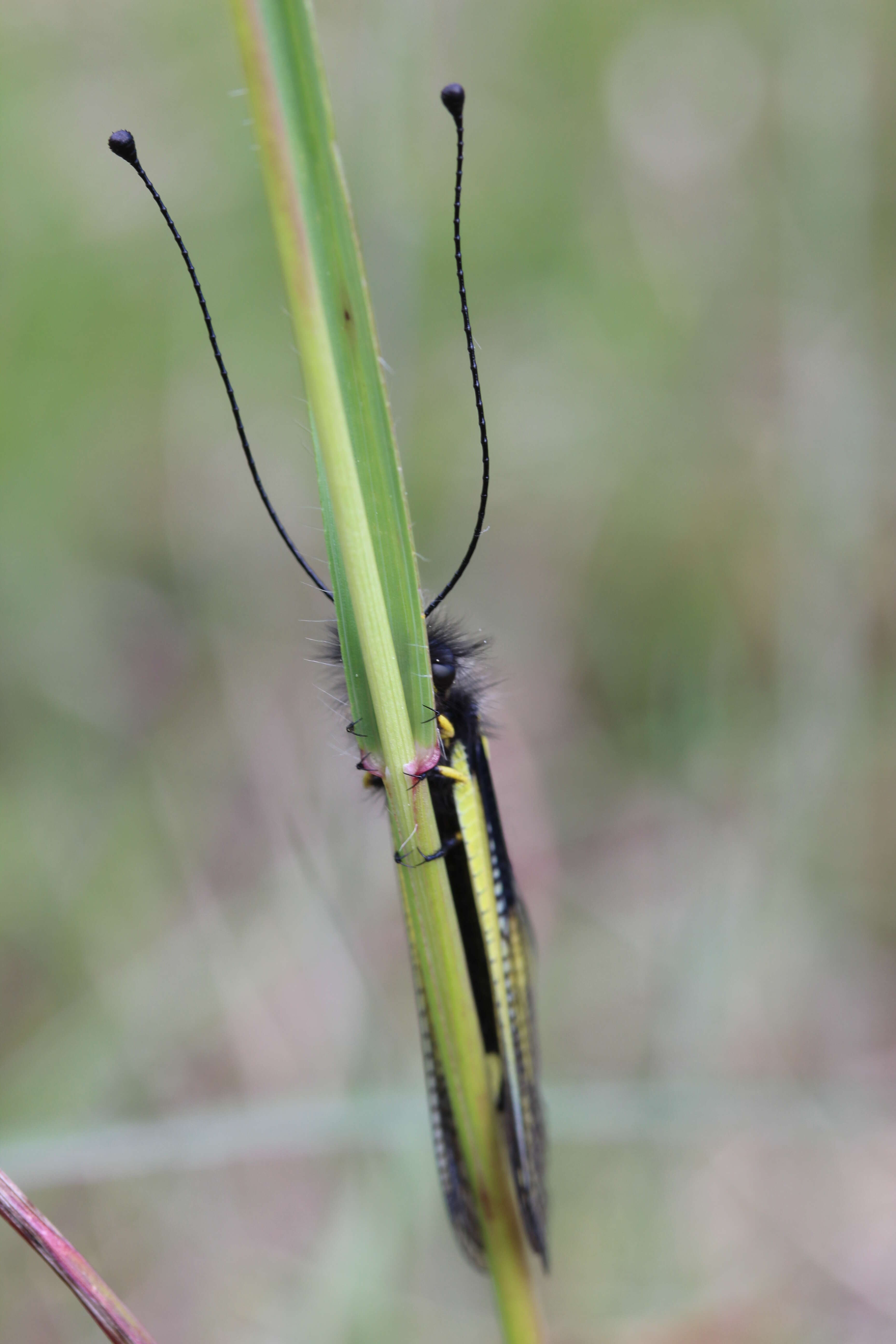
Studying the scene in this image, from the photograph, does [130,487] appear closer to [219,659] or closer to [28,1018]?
[219,659]

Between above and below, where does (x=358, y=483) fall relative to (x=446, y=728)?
above

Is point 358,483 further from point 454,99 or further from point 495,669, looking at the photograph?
point 495,669

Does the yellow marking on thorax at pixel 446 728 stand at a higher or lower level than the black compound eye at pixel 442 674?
lower

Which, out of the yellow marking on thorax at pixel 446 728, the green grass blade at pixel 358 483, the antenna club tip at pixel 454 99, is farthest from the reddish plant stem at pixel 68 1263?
the antenna club tip at pixel 454 99

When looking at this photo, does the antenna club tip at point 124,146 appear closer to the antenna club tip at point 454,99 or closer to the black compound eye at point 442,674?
the antenna club tip at point 454,99

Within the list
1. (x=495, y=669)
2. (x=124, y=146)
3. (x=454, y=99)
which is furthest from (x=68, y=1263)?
(x=495, y=669)

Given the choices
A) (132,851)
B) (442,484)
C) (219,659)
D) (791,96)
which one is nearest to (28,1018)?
(132,851)

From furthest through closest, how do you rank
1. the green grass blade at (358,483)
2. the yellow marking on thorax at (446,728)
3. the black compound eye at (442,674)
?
the black compound eye at (442,674) → the yellow marking on thorax at (446,728) → the green grass blade at (358,483)

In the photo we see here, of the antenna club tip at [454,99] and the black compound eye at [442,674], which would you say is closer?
the antenna club tip at [454,99]
